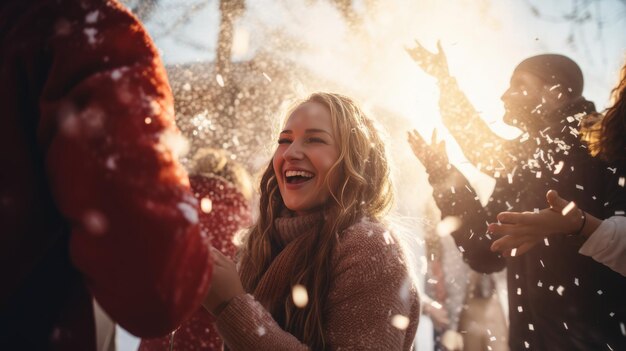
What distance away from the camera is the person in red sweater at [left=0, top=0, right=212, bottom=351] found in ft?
2.58

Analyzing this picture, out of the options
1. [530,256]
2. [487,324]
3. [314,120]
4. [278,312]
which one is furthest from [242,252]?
[487,324]

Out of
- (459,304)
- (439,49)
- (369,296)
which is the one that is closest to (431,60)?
(439,49)

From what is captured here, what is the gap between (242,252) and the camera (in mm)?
2117

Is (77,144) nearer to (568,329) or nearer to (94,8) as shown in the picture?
(94,8)

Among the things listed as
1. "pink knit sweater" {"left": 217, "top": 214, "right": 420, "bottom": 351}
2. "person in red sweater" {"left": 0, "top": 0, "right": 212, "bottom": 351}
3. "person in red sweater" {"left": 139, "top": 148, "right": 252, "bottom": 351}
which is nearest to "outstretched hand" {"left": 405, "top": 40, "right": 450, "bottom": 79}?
"person in red sweater" {"left": 139, "top": 148, "right": 252, "bottom": 351}

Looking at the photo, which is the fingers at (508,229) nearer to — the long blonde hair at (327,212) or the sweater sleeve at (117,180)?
the long blonde hair at (327,212)

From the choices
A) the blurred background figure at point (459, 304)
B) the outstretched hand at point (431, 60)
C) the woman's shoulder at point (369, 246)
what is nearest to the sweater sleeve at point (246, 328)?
the woman's shoulder at point (369, 246)

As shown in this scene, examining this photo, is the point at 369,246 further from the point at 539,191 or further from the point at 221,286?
the point at 539,191

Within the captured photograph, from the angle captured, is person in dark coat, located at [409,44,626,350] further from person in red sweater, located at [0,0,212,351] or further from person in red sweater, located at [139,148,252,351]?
person in red sweater, located at [0,0,212,351]

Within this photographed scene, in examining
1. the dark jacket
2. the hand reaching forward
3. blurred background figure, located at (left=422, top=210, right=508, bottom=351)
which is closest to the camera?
the hand reaching forward

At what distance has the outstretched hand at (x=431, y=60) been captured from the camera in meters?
3.20

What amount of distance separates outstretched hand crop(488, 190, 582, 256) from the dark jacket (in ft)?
0.40

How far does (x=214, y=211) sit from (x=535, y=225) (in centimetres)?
178

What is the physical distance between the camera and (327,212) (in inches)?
72.7
